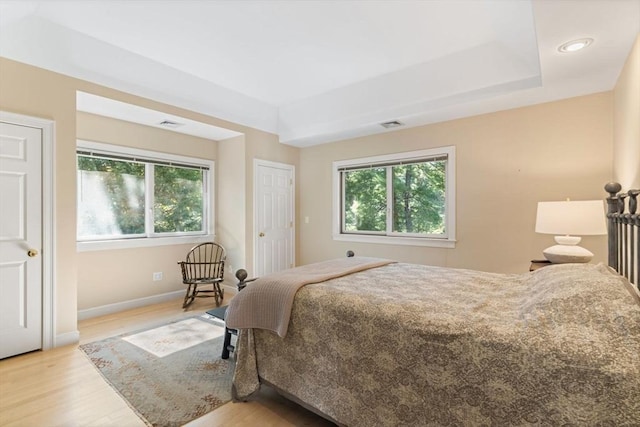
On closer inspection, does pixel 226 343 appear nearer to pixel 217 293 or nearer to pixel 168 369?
pixel 168 369

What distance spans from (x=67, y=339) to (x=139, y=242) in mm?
1415

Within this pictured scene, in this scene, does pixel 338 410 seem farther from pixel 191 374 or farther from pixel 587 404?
pixel 191 374

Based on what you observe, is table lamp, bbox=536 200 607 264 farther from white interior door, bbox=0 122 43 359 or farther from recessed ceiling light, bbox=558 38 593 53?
white interior door, bbox=0 122 43 359

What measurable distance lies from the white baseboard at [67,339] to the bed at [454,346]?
1988 mm

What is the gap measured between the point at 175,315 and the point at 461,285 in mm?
3224

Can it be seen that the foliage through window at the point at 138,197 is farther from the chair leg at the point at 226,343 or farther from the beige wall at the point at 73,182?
the chair leg at the point at 226,343

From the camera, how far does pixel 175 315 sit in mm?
3682

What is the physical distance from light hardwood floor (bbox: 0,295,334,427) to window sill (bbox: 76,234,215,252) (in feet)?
4.09

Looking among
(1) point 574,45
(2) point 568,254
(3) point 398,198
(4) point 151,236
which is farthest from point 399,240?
(4) point 151,236

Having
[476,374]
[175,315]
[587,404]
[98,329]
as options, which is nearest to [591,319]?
[587,404]

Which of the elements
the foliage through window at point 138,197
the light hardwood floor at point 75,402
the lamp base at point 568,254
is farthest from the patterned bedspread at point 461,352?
the foliage through window at point 138,197

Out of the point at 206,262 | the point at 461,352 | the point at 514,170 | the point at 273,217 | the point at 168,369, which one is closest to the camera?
the point at 461,352

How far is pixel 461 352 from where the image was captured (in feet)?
4.08

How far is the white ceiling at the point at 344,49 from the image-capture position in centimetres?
228
